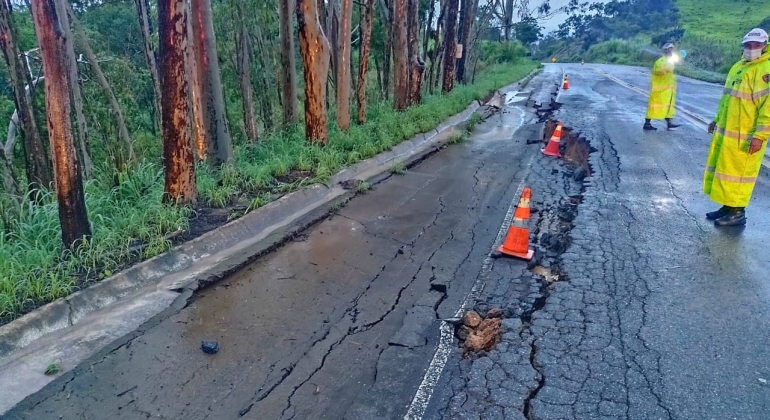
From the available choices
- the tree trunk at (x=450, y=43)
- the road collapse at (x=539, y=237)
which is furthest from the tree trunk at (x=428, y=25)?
the road collapse at (x=539, y=237)

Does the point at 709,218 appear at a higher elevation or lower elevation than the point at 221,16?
lower

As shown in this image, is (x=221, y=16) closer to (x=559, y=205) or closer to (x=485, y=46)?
(x=559, y=205)

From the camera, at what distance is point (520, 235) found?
511cm

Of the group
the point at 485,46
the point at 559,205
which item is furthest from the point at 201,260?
the point at 485,46

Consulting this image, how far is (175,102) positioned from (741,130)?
6.15 metres

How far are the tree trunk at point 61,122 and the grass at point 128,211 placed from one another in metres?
0.22

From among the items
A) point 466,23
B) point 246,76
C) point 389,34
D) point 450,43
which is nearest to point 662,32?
point 466,23

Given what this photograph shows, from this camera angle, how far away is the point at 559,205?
22.5 feet

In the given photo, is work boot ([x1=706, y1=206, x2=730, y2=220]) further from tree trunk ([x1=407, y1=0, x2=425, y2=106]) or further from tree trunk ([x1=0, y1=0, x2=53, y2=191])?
tree trunk ([x1=407, y1=0, x2=425, y2=106])

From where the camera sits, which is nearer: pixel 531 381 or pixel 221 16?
pixel 531 381

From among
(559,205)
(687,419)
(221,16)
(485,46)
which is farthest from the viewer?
(485,46)

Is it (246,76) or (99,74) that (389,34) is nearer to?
(246,76)

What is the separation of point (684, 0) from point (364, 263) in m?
83.2

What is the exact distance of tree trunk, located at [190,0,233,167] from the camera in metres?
7.18
